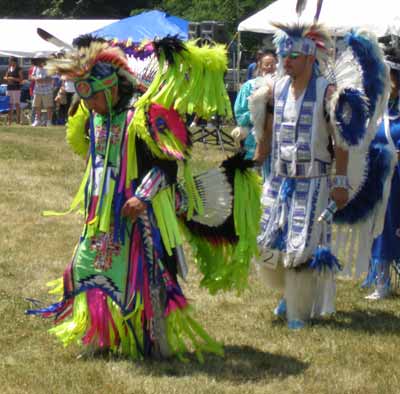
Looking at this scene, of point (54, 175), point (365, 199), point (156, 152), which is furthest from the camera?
point (54, 175)

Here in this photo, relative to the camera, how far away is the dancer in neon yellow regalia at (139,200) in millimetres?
4586

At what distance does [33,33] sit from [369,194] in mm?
18835

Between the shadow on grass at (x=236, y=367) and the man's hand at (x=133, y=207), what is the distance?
0.74 metres

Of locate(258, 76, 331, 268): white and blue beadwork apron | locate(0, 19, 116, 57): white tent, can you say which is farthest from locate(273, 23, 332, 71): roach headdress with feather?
locate(0, 19, 116, 57): white tent

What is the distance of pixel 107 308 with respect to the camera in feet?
15.5

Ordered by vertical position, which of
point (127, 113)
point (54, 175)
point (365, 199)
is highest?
point (127, 113)

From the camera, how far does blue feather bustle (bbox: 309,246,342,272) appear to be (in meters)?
5.55

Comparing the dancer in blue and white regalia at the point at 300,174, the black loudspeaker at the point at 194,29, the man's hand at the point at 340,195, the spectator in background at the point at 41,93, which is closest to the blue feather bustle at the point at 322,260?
the dancer in blue and white regalia at the point at 300,174

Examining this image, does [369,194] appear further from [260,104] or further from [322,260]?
[260,104]

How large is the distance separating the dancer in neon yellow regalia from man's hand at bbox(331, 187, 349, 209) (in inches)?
29.3

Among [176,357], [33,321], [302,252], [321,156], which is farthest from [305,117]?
[33,321]

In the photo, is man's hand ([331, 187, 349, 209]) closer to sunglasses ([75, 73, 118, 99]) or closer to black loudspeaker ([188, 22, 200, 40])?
sunglasses ([75, 73, 118, 99])

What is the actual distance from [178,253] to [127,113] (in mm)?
731

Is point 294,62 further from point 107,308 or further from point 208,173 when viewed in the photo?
point 107,308
